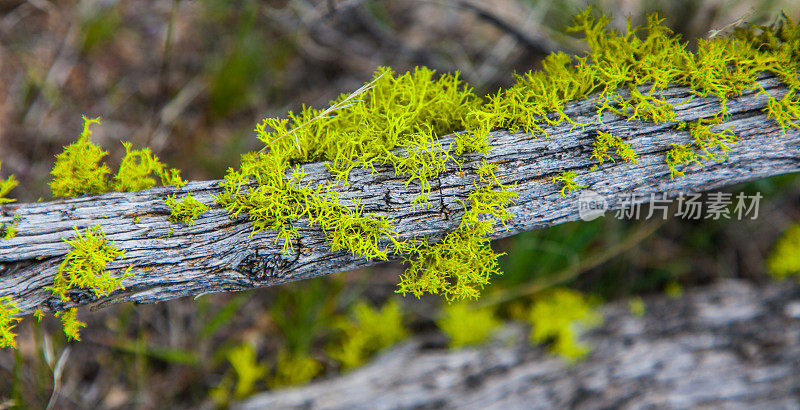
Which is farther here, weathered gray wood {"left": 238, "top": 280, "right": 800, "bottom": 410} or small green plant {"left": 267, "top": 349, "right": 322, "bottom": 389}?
small green plant {"left": 267, "top": 349, "right": 322, "bottom": 389}

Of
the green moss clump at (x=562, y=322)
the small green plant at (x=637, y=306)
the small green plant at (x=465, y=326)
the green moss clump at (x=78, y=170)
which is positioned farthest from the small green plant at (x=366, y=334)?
the green moss clump at (x=78, y=170)

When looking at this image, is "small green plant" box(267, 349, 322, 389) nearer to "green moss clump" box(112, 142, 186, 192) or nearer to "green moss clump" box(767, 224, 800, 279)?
"green moss clump" box(112, 142, 186, 192)

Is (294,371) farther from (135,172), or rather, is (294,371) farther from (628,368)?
(628,368)

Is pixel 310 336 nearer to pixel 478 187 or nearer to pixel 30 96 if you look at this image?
pixel 478 187

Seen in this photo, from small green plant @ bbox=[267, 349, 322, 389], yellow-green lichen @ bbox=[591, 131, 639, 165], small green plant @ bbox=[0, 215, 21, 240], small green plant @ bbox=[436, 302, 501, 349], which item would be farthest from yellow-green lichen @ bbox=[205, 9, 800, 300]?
small green plant @ bbox=[267, 349, 322, 389]

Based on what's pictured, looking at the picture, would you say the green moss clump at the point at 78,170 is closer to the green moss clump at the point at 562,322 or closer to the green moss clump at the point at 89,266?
the green moss clump at the point at 89,266
